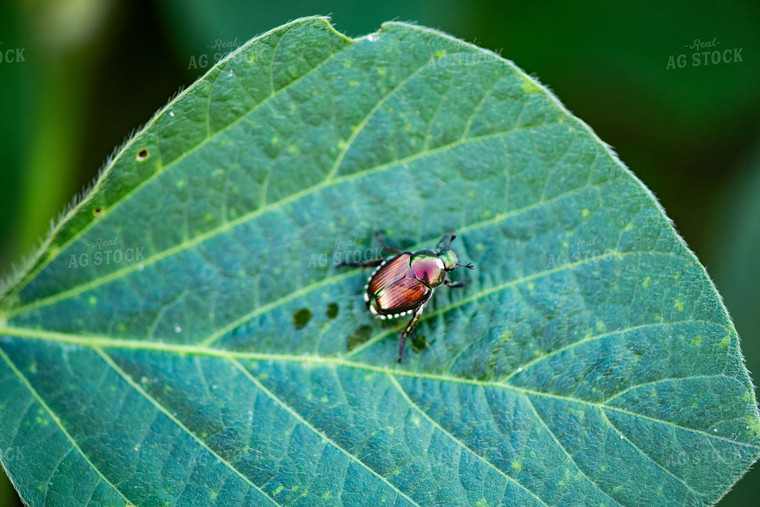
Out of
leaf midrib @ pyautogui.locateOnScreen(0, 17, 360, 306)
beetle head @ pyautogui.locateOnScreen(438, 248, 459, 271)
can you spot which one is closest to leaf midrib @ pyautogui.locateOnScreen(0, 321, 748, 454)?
leaf midrib @ pyautogui.locateOnScreen(0, 17, 360, 306)

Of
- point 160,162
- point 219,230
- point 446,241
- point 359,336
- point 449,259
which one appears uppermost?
point 160,162

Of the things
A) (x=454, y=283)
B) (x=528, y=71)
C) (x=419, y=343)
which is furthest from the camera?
(x=528, y=71)

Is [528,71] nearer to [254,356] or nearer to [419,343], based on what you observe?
[419,343]

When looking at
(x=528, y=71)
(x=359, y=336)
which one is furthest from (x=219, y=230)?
(x=528, y=71)

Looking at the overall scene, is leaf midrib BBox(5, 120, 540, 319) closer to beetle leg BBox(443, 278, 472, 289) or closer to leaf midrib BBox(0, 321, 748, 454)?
leaf midrib BBox(0, 321, 748, 454)

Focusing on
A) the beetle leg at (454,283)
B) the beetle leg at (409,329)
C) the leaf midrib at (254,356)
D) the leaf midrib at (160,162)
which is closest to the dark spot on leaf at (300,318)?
the leaf midrib at (254,356)

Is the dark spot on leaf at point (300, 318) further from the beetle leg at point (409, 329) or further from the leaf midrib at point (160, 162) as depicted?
the leaf midrib at point (160, 162)

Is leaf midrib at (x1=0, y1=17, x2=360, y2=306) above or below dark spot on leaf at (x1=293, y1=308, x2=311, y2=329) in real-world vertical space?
above
